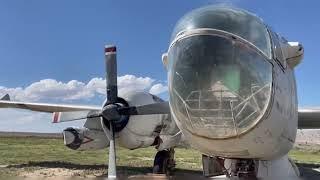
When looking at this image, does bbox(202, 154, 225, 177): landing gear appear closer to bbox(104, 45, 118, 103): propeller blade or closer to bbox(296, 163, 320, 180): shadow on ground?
bbox(296, 163, 320, 180): shadow on ground

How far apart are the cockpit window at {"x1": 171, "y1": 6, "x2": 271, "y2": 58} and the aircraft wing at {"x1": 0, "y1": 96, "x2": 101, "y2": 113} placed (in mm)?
12166

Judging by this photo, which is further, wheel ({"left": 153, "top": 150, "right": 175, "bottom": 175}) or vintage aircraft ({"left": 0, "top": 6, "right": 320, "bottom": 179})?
wheel ({"left": 153, "top": 150, "right": 175, "bottom": 175})

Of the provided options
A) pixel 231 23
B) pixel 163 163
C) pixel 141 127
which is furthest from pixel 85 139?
pixel 231 23

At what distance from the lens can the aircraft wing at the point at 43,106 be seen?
64.0ft

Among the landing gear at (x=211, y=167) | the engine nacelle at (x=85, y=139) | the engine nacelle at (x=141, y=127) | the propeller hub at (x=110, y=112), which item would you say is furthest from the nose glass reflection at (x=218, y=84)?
the engine nacelle at (x=85, y=139)

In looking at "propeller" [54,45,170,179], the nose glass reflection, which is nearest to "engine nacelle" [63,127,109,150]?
"propeller" [54,45,170,179]

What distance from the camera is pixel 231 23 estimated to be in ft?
21.2

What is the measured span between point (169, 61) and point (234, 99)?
1103 millimetres

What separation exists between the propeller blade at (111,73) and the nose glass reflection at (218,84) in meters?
7.56

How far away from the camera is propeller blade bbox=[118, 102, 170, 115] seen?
10867mm

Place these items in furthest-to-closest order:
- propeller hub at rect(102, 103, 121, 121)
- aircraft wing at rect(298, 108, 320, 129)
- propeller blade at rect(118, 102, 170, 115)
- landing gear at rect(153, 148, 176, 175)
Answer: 1. landing gear at rect(153, 148, 176, 175)
2. propeller hub at rect(102, 103, 121, 121)
3. aircraft wing at rect(298, 108, 320, 129)
4. propeller blade at rect(118, 102, 170, 115)

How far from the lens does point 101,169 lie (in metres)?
19.7

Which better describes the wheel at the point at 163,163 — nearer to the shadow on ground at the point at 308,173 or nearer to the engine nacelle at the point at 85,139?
the engine nacelle at the point at 85,139

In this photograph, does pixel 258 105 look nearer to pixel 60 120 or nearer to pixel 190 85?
pixel 190 85
